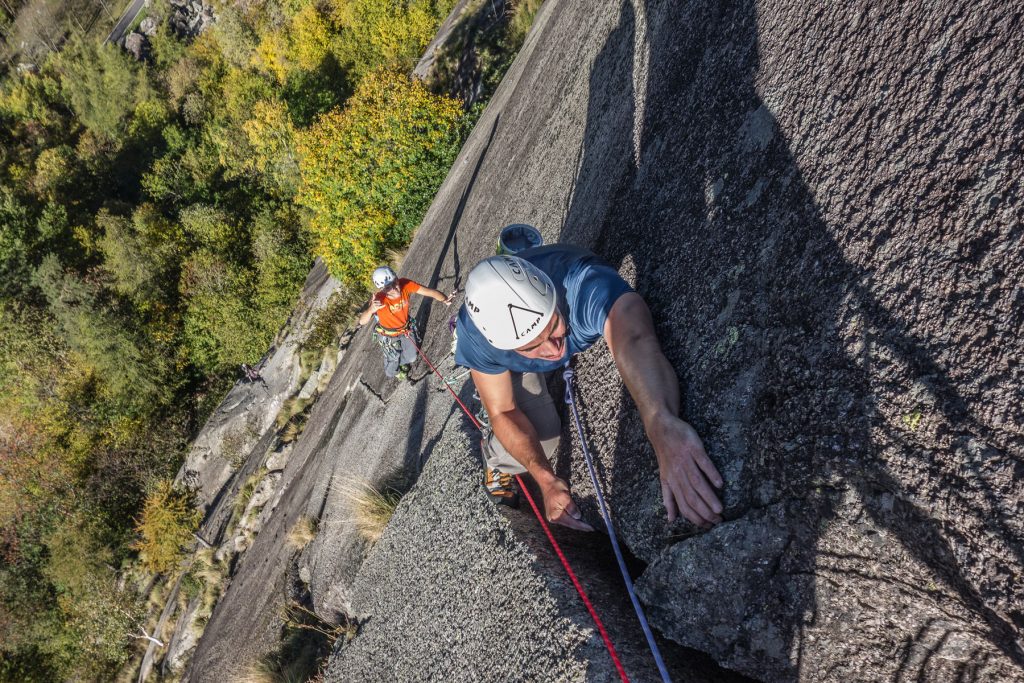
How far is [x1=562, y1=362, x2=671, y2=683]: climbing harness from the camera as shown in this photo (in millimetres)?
2002

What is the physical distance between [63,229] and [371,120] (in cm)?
1980

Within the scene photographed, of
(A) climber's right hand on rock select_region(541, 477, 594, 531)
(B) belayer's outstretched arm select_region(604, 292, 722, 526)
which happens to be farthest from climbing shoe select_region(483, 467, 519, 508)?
(B) belayer's outstretched arm select_region(604, 292, 722, 526)

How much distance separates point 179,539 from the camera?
1441 centimetres

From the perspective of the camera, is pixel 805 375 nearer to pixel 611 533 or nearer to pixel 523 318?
pixel 611 533

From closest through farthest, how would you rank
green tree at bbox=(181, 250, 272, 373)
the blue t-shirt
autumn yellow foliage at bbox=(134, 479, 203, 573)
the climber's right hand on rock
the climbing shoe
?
the blue t-shirt, the climber's right hand on rock, the climbing shoe, autumn yellow foliage at bbox=(134, 479, 203, 573), green tree at bbox=(181, 250, 272, 373)

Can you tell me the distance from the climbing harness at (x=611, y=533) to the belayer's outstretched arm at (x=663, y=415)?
0.31m

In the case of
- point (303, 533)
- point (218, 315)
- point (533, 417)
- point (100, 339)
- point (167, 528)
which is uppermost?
point (218, 315)

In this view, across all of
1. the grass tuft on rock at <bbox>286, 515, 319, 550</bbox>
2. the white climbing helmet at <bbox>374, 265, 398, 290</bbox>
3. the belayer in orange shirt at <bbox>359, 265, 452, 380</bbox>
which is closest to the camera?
the grass tuft on rock at <bbox>286, 515, 319, 550</bbox>

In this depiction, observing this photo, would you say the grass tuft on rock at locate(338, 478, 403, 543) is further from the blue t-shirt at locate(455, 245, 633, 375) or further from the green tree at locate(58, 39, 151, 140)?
the green tree at locate(58, 39, 151, 140)

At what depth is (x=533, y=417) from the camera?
11.0 feet

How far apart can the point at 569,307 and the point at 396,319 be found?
13.1ft

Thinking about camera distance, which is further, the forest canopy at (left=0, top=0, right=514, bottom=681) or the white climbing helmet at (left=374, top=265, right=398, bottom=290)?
the forest canopy at (left=0, top=0, right=514, bottom=681)

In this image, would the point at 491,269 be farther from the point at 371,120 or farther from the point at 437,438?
the point at 371,120

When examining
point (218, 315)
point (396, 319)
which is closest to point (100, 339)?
point (218, 315)
